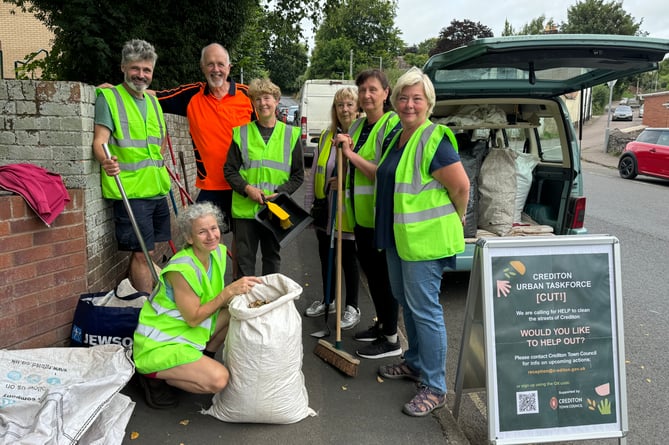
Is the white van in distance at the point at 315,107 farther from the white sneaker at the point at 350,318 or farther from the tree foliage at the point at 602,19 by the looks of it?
the tree foliage at the point at 602,19

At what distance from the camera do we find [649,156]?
1466cm

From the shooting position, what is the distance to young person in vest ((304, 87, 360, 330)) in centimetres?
374

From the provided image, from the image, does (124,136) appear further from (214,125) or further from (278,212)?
(278,212)

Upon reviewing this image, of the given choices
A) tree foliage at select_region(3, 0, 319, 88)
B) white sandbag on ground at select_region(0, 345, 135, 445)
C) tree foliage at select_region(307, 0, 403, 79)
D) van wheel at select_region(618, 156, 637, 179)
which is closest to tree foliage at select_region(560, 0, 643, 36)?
tree foliage at select_region(307, 0, 403, 79)

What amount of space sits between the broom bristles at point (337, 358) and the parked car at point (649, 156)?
14219 mm

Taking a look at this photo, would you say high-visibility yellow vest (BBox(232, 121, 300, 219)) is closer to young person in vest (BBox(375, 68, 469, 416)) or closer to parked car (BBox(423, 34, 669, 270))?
young person in vest (BBox(375, 68, 469, 416))

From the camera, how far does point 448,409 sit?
300 centimetres

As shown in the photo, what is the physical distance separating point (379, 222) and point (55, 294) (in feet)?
6.70

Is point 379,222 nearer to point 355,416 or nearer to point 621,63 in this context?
point 355,416

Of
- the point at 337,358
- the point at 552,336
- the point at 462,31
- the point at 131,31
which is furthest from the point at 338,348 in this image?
the point at 462,31

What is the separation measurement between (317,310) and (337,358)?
0.99 metres

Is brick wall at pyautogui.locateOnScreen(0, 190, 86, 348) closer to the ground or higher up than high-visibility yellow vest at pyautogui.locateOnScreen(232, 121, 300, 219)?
closer to the ground

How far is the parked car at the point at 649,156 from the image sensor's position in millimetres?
14195

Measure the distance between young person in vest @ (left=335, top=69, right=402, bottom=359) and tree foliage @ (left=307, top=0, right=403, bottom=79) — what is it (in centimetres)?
4695
